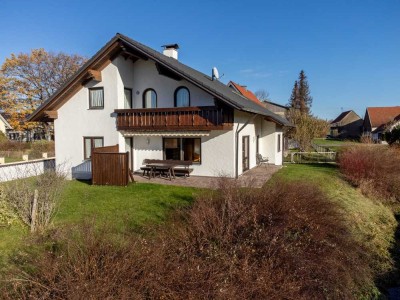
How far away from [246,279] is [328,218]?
4.37m

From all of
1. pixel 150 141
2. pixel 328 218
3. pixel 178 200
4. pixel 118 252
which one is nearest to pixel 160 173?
pixel 150 141

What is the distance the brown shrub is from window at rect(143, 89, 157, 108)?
1244 cm

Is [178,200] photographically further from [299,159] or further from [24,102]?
[24,102]

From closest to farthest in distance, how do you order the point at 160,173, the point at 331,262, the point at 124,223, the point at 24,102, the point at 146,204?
1. the point at 331,262
2. the point at 124,223
3. the point at 146,204
4. the point at 160,173
5. the point at 24,102

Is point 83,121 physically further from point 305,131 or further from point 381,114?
point 381,114

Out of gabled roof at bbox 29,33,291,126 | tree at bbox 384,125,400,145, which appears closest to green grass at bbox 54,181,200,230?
gabled roof at bbox 29,33,291,126

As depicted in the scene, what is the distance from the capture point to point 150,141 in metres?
21.1

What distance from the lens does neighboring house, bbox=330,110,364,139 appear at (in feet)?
316

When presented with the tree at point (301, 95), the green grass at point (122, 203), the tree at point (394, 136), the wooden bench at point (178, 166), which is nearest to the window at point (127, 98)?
the wooden bench at point (178, 166)

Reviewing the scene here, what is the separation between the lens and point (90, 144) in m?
21.3

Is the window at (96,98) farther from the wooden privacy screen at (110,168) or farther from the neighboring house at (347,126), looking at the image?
the neighboring house at (347,126)

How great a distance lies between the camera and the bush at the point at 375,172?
1902 cm

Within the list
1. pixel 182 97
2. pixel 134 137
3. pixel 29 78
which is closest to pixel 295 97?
pixel 29 78

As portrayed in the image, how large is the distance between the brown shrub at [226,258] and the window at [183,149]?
979 centimetres
